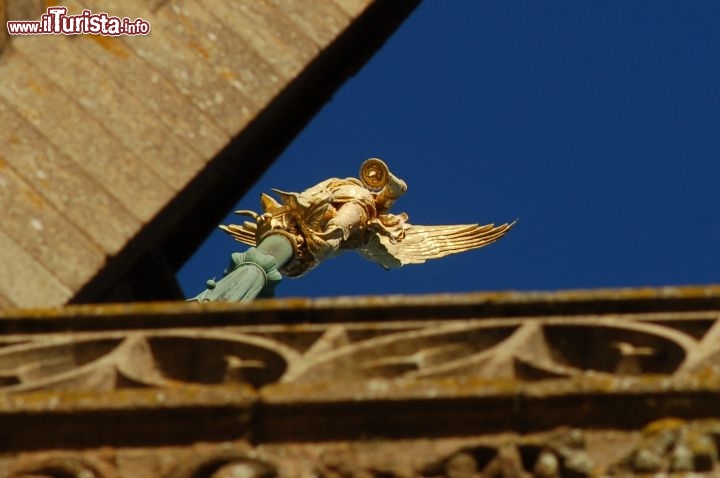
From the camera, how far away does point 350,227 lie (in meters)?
13.5

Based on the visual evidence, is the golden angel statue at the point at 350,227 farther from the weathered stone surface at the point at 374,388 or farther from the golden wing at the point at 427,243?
the weathered stone surface at the point at 374,388

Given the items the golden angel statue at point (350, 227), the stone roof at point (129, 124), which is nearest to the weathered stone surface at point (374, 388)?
the stone roof at point (129, 124)

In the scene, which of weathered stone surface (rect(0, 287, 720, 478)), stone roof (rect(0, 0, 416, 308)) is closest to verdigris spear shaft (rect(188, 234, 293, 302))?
stone roof (rect(0, 0, 416, 308))

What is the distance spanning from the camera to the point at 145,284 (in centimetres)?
1118

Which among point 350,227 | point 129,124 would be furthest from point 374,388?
point 350,227

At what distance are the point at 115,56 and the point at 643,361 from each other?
378 cm

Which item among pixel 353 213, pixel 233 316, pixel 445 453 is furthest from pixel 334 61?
pixel 445 453

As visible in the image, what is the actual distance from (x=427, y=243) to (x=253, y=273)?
74.2 inches

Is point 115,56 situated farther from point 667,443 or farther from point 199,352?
point 667,443

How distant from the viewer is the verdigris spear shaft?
12.2 m

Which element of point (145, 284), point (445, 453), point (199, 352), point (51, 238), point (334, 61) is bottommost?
point (445, 453)

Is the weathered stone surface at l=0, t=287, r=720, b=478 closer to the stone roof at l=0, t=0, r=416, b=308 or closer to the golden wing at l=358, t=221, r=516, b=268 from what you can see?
the stone roof at l=0, t=0, r=416, b=308

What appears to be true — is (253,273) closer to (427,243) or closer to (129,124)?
(427,243)

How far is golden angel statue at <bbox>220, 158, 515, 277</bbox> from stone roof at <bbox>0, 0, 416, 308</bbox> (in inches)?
58.3
